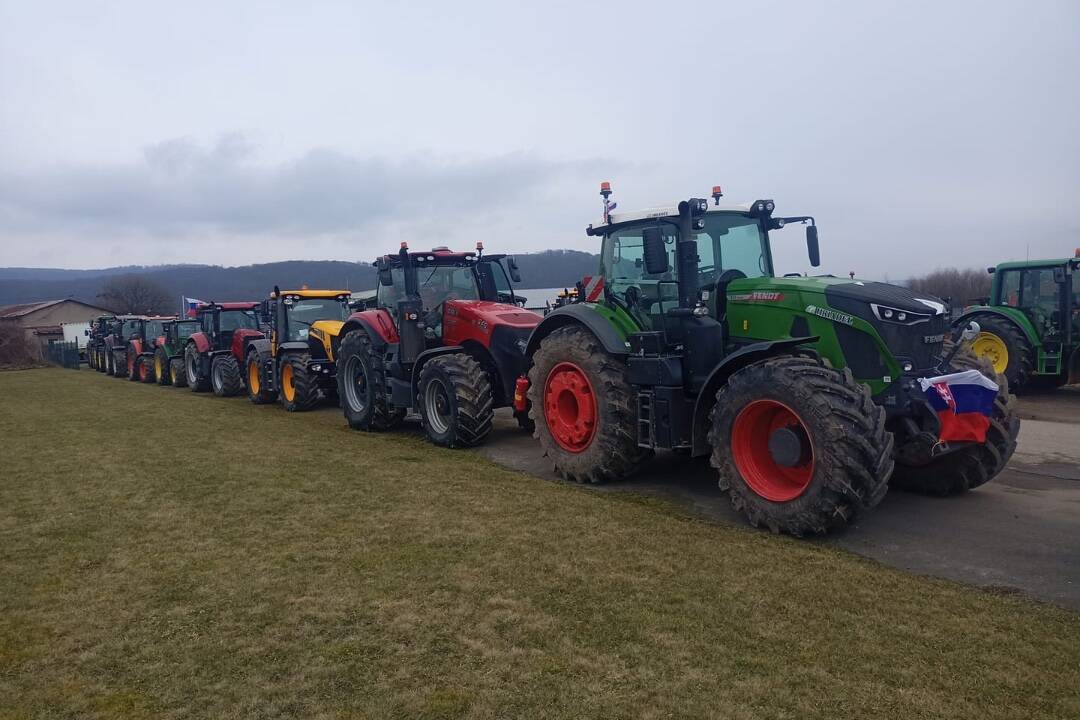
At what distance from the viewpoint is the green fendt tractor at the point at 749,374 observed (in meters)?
5.24

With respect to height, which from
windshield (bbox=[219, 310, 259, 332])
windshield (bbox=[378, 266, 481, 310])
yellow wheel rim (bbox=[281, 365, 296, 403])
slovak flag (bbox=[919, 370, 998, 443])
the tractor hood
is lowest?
yellow wheel rim (bbox=[281, 365, 296, 403])

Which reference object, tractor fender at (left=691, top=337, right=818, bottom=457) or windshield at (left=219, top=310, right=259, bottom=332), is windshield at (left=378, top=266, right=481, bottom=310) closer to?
tractor fender at (left=691, top=337, right=818, bottom=457)

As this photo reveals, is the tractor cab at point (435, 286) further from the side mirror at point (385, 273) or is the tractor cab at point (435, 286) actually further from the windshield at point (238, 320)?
the windshield at point (238, 320)

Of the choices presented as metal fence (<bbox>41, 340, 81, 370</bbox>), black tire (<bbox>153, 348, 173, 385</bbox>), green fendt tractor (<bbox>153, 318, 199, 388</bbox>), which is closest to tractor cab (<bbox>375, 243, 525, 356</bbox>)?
green fendt tractor (<bbox>153, 318, 199, 388</bbox>)

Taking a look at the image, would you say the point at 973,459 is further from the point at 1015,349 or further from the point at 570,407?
the point at 1015,349

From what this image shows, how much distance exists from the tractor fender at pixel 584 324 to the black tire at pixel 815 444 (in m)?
1.43

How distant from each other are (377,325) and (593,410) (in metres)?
4.76

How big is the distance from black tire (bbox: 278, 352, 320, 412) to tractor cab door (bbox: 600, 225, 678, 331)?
7.84 meters

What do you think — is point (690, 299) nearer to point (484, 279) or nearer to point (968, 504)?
point (968, 504)

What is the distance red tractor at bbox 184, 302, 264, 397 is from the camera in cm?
1769

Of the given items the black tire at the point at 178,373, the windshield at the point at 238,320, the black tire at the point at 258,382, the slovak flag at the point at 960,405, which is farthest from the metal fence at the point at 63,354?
the slovak flag at the point at 960,405

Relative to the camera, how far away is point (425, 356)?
395 inches

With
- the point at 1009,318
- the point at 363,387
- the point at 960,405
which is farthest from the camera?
the point at 1009,318

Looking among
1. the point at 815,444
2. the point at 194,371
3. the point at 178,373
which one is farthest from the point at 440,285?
the point at 178,373
